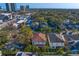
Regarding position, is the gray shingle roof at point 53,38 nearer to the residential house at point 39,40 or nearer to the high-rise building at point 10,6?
the residential house at point 39,40

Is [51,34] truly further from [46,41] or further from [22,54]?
[22,54]

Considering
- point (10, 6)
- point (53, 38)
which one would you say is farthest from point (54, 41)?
point (10, 6)

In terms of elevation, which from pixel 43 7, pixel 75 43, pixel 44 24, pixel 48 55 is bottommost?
pixel 48 55

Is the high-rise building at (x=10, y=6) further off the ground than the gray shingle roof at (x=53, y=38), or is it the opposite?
the high-rise building at (x=10, y=6)

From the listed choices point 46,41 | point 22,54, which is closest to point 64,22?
point 46,41

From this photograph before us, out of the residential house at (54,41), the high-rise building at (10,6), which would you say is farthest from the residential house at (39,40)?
the high-rise building at (10,6)

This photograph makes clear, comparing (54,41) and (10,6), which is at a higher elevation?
(10,6)

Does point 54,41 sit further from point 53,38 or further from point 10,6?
point 10,6

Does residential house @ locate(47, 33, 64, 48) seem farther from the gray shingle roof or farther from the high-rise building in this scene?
the high-rise building
